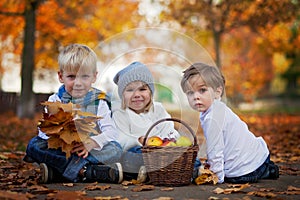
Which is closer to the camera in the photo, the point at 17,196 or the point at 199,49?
the point at 17,196

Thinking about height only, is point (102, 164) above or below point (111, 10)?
below

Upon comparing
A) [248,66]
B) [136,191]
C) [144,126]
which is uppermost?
[248,66]

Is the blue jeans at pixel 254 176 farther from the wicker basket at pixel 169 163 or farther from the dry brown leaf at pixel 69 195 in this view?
the dry brown leaf at pixel 69 195

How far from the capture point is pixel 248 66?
27984 mm

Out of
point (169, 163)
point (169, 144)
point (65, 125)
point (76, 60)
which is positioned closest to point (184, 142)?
point (169, 144)

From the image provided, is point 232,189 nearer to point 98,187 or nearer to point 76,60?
point 98,187

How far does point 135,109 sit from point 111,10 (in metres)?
13.5

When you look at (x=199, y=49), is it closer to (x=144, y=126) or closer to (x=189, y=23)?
(x=144, y=126)

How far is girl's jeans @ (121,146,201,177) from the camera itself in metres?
4.74

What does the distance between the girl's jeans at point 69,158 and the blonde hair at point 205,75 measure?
886 millimetres

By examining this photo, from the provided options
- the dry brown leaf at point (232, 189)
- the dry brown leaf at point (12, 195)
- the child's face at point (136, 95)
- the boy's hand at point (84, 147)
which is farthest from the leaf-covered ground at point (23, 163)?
Result: the child's face at point (136, 95)

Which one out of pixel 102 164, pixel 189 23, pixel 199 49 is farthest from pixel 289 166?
pixel 189 23

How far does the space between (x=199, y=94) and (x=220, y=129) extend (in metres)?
0.36

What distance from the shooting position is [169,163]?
420 cm
